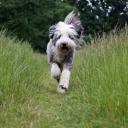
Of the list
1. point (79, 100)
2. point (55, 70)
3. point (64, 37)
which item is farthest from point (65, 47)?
point (79, 100)

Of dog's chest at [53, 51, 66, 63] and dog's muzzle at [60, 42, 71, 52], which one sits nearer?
dog's muzzle at [60, 42, 71, 52]

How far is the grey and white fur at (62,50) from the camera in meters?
8.59

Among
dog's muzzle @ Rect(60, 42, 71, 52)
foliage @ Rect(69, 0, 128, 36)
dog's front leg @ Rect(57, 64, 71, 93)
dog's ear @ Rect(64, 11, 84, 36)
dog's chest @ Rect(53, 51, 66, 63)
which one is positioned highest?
foliage @ Rect(69, 0, 128, 36)

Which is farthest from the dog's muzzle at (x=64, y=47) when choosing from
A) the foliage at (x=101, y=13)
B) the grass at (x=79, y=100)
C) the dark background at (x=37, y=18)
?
the foliage at (x=101, y=13)

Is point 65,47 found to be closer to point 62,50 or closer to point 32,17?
point 62,50

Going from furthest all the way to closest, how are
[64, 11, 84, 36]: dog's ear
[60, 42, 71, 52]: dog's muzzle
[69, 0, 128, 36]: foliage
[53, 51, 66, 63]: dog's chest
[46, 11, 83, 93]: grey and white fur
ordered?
[69, 0, 128, 36]: foliage, [64, 11, 84, 36]: dog's ear, [53, 51, 66, 63]: dog's chest, [46, 11, 83, 93]: grey and white fur, [60, 42, 71, 52]: dog's muzzle

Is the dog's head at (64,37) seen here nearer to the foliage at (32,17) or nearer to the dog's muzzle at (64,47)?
the dog's muzzle at (64,47)

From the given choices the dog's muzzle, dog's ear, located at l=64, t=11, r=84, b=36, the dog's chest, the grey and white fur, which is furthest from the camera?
dog's ear, located at l=64, t=11, r=84, b=36

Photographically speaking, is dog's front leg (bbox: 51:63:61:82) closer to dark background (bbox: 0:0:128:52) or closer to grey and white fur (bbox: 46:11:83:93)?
grey and white fur (bbox: 46:11:83:93)

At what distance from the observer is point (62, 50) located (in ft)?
28.9

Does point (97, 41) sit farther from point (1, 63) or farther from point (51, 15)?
point (51, 15)

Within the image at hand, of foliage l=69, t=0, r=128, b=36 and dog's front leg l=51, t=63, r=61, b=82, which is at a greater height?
foliage l=69, t=0, r=128, b=36

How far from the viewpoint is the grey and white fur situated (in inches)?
338

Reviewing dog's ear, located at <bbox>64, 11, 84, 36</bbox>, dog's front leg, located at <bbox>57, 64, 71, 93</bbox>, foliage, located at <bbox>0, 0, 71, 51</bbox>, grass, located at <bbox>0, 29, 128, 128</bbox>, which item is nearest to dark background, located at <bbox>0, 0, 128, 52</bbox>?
foliage, located at <bbox>0, 0, 71, 51</bbox>
